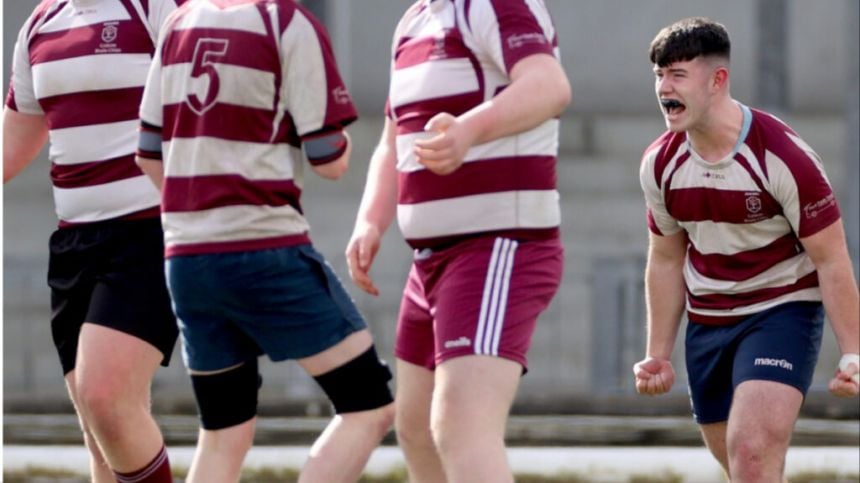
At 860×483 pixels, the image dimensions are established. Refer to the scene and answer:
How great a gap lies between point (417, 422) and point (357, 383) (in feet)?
0.98

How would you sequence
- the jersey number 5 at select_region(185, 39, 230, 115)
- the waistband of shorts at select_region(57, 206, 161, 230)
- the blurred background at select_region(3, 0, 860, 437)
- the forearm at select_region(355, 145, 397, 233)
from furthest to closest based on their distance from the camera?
the blurred background at select_region(3, 0, 860, 437), the waistband of shorts at select_region(57, 206, 161, 230), the forearm at select_region(355, 145, 397, 233), the jersey number 5 at select_region(185, 39, 230, 115)

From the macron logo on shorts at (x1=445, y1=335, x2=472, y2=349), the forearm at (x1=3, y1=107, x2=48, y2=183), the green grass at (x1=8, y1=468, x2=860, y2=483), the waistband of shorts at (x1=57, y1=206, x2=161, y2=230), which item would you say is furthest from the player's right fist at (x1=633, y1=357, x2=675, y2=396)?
the green grass at (x1=8, y1=468, x2=860, y2=483)

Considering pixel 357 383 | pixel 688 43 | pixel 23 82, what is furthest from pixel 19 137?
pixel 688 43

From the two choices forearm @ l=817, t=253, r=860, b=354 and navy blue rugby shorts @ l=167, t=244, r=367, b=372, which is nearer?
navy blue rugby shorts @ l=167, t=244, r=367, b=372

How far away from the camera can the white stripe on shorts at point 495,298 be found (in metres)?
4.82

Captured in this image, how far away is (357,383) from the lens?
4953mm

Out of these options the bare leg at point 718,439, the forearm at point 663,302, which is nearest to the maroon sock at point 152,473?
the forearm at point 663,302

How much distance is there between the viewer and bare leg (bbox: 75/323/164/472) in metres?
5.52

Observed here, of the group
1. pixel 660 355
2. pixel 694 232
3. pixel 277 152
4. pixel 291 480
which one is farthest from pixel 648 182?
pixel 291 480

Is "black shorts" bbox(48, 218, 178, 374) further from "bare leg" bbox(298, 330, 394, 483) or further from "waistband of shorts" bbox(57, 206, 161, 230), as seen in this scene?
"bare leg" bbox(298, 330, 394, 483)

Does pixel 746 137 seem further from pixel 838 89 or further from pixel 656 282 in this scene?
pixel 838 89

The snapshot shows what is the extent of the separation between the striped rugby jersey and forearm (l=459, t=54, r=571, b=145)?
401 mm

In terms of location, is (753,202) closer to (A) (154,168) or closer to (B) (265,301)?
(B) (265,301)

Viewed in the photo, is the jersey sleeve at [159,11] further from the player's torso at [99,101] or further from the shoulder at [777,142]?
the shoulder at [777,142]
